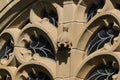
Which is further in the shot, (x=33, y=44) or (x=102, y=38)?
(x=33, y=44)

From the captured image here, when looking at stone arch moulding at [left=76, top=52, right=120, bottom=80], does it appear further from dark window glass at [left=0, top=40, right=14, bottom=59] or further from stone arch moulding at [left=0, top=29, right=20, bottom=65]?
dark window glass at [left=0, top=40, right=14, bottom=59]

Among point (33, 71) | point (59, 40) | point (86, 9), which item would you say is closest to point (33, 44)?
point (33, 71)

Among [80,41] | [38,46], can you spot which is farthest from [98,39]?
[38,46]

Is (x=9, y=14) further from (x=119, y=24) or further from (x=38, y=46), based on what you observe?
(x=119, y=24)

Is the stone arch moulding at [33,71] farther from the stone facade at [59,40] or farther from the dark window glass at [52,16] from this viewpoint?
the dark window glass at [52,16]

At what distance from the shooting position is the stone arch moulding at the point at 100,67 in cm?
1172

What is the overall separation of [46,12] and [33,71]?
3.37 feet

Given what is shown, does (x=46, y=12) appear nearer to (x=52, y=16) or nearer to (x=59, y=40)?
(x=52, y=16)

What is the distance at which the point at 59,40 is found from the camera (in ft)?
40.0

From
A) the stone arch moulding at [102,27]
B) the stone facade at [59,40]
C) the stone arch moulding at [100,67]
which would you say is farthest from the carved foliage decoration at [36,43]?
the stone arch moulding at [100,67]

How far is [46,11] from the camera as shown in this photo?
42.8 ft

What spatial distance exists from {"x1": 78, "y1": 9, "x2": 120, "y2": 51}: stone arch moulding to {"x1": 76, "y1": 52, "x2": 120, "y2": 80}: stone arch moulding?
147 mm

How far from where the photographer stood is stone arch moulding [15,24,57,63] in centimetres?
1278

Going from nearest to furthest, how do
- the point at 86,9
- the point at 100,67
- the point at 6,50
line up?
the point at 100,67, the point at 86,9, the point at 6,50
